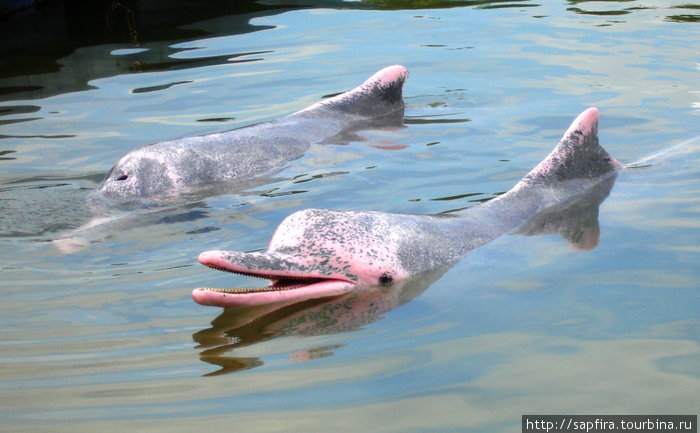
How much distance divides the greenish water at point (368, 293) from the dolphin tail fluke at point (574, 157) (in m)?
0.34

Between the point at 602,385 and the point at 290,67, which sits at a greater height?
the point at 290,67

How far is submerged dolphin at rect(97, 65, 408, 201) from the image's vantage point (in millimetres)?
8195

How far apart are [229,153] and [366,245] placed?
3133mm

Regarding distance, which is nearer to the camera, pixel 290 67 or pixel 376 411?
pixel 376 411

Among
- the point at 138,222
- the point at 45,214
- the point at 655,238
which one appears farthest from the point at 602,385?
the point at 45,214

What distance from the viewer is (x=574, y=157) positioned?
25.2 feet

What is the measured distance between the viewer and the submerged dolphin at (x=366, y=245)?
5.45 m

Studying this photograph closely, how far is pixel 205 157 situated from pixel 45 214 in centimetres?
149

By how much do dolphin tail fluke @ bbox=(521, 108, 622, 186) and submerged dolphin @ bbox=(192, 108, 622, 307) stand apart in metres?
0.15

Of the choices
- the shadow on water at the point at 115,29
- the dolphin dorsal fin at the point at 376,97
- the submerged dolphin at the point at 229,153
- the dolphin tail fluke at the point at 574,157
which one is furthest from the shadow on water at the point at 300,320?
the shadow on water at the point at 115,29

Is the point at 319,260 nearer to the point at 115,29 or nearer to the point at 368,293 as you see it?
the point at 368,293

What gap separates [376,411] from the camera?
4.32 m

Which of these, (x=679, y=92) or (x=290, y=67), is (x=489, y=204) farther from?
(x=290, y=67)

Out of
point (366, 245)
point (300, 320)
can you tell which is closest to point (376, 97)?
point (366, 245)
